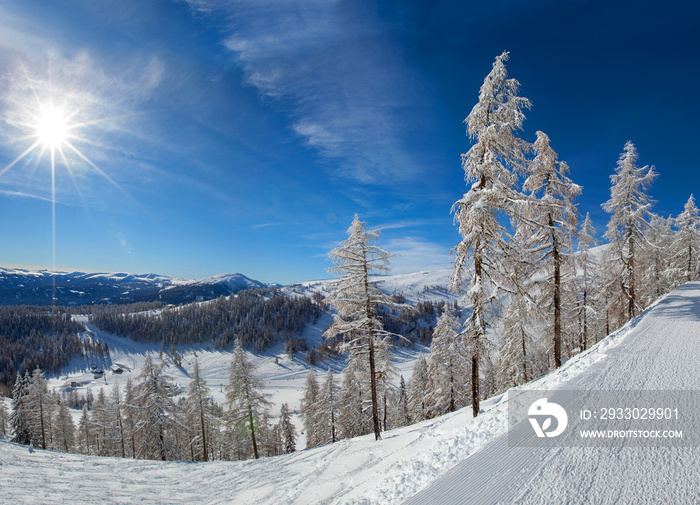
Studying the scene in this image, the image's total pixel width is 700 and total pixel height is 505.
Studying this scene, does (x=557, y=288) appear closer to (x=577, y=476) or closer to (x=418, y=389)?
(x=577, y=476)

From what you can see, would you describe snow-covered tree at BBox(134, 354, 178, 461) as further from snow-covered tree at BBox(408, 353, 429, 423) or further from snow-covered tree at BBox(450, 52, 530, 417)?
snow-covered tree at BBox(450, 52, 530, 417)

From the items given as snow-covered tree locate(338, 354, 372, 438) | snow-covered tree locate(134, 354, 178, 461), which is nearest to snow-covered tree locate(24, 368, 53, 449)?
snow-covered tree locate(134, 354, 178, 461)

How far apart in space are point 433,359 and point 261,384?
53.4ft

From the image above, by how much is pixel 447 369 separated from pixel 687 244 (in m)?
27.1

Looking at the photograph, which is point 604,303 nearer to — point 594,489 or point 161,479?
point 594,489

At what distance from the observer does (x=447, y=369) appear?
2572cm

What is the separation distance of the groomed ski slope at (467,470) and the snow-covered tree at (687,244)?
55.9 feet

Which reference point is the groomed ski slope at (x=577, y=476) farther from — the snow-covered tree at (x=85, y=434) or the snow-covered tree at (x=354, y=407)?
the snow-covered tree at (x=85, y=434)

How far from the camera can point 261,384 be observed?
1061 inches

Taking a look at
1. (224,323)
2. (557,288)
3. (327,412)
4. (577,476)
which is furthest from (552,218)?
(224,323)

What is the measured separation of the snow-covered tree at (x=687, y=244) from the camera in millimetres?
27594

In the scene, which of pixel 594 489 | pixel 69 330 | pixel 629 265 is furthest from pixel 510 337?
pixel 69 330

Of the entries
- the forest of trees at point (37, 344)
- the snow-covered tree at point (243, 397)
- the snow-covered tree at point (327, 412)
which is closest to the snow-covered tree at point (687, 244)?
the snow-covered tree at point (327, 412)

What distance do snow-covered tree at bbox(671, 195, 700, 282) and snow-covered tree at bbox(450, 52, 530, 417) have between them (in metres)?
30.1
